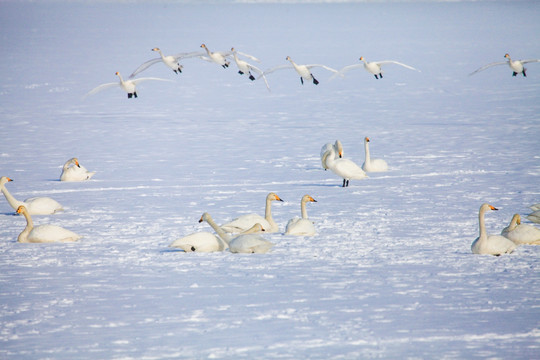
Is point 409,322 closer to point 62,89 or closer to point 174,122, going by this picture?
point 174,122

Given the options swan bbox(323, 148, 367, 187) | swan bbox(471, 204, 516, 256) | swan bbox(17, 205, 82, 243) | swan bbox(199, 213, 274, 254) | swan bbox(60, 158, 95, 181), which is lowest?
swan bbox(471, 204, 516, 256)

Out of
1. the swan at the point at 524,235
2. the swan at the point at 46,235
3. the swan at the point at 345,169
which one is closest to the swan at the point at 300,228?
the swan at the point at 524,235

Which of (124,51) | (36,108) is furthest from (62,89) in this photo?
(124,51)

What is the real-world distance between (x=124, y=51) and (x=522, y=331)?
41883 mm

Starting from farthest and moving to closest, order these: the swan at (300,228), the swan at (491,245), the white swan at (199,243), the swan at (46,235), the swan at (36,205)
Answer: the swan at (36,205)
the swan at (300,228)
the swan at (46,235)
the white swan at (199,243)
the swan at (491,245)

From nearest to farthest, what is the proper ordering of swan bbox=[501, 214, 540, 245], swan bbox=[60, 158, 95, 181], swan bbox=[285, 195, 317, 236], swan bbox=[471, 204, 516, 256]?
swan bbox=[471, 204, 516, 256], swan bbox=[501, 214, 540, 245], swan bbox=[285, 195, 317, 236], swan bbox=[60, 158, 95, 181]

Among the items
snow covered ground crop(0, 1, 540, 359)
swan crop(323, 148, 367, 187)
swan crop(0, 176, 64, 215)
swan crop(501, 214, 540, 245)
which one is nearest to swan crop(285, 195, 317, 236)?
snow covered ground crop(0, 1, 540, 359)

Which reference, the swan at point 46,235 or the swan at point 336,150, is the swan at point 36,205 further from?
the swan at point 336,150

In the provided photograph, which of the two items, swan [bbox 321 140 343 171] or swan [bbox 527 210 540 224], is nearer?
swan [bbox 527 210 540 224]

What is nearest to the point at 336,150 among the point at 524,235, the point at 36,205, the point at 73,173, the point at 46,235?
the point at 73,173

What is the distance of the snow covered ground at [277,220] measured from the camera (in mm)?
6785

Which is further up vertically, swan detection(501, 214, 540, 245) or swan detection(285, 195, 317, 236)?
swan detection(285, 195, 317, 236)

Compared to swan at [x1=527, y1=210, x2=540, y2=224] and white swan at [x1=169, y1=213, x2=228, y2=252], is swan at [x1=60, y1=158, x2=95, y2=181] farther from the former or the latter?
swan at [x1=527, y1=210, x2=540, y2=224]

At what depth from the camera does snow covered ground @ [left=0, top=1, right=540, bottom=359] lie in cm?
679
